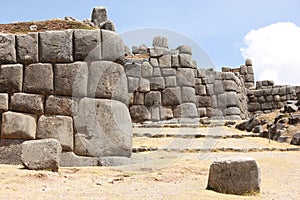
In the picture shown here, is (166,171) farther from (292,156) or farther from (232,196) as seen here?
(292,156)

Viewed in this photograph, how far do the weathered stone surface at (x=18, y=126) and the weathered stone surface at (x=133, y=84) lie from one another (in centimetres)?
792

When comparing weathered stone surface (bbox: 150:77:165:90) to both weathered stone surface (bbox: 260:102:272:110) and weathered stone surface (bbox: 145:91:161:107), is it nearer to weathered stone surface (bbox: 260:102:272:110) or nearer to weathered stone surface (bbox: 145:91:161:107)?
weathered stone surface (bbox: 145:91:161:107)

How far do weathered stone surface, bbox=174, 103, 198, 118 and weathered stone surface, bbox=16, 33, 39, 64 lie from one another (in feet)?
27.3

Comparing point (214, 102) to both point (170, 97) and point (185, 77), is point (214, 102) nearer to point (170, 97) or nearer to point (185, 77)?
point (185, 77)

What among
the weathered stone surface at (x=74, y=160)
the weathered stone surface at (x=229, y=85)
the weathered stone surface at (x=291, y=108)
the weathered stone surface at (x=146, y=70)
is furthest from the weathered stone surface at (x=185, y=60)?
the weathered stone surface at (x=74, y=160)

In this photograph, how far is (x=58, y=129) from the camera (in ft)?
21.9

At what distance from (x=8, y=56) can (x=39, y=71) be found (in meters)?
0.67

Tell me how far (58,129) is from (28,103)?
0.74 m

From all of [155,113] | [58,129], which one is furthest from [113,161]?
[155,113]

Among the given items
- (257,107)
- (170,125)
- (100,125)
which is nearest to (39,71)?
(100,125)

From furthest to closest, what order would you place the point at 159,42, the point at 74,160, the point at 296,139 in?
the point at 159,42 < the point at 296,139 < the point at 74,160

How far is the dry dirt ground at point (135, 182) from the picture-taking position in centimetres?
421

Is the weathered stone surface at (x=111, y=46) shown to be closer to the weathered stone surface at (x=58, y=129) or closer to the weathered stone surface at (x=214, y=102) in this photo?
the weathered stone surface at (x=58, y=129)

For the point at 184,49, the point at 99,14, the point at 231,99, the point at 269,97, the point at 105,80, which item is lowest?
the point at 231,99
